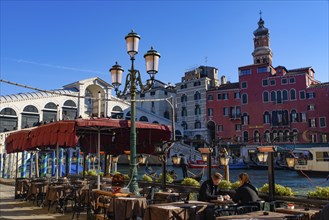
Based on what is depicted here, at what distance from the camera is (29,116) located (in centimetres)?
4216

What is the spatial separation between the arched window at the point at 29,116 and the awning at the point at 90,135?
1275 inches

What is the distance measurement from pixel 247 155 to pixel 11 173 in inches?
1155

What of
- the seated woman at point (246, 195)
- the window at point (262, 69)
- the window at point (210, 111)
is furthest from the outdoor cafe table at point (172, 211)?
the window at point (210, 111)

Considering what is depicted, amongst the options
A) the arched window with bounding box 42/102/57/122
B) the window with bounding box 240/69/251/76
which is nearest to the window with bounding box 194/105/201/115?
the window with bounding box 240/69/251/76

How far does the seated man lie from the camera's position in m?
6.19

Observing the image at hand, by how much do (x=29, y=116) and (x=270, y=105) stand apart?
2925 centimetres

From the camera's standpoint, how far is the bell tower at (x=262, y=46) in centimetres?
5478

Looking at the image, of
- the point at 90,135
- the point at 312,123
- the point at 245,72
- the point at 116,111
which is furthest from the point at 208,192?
the point at 116,111

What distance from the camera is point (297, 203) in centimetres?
633

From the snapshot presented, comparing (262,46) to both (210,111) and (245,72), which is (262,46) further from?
(210,111)

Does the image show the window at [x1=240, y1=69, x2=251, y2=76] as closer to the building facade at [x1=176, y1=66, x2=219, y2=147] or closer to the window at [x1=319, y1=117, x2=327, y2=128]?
the building facade at [x1=176, y1=66, x2=219, y2=147]

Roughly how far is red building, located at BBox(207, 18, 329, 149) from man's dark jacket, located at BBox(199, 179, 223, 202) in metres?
32.0

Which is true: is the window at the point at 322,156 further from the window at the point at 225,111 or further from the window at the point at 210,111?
the window at the point at 210,111

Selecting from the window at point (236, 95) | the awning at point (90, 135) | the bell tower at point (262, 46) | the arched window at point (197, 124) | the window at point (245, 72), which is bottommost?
the awning at point (90, 135)
